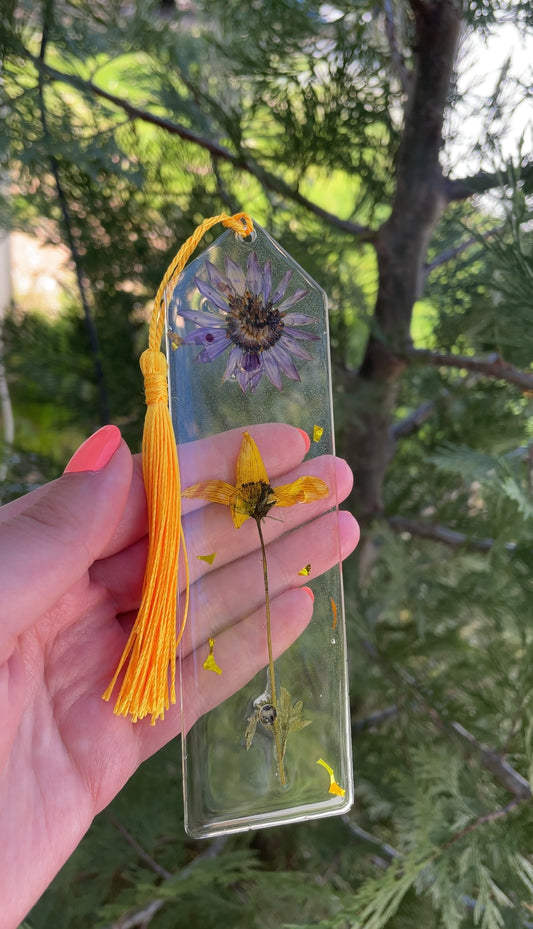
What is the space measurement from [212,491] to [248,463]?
0.04 metres

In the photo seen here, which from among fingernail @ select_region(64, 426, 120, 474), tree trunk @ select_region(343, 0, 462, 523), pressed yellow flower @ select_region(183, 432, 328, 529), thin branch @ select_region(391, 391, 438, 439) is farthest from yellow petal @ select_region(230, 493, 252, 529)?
thin branch @ select_region(391, 391, 438, 439)

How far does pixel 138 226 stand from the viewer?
75 cm

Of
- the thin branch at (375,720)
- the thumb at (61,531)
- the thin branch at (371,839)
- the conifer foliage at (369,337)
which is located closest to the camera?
the thumb at (61,531)

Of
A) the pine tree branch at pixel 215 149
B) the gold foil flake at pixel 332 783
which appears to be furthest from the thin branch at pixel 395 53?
the gold foil flake at pixel 332 783

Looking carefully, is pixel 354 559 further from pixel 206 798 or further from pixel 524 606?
pixel 206 798

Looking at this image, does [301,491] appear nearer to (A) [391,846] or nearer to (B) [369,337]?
(B) [369,337]

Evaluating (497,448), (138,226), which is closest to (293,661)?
(497,448)

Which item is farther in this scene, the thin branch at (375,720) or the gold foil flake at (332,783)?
the thin branch at (375,720)

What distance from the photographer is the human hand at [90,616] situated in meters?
0.51

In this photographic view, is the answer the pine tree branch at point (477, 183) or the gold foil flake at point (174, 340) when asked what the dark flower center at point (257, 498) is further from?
the pine tree branch at point (477, 183)

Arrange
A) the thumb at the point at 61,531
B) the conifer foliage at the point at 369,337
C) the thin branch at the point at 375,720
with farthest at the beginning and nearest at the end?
the thin branch at the point at 375,720 → the conifer foliage at the point at 369,337 → the thumb at the point at 61,531

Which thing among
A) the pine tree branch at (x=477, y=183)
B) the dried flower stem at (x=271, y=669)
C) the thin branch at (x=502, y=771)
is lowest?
the thin branch at (x=502, y=771)

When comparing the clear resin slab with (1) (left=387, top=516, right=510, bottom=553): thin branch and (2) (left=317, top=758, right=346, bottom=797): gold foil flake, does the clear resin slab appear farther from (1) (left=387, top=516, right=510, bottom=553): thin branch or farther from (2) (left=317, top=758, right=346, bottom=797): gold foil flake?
(1) (left=387, top=516, right=510, bottom=553): thin branch

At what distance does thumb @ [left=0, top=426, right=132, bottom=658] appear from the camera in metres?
0.49
